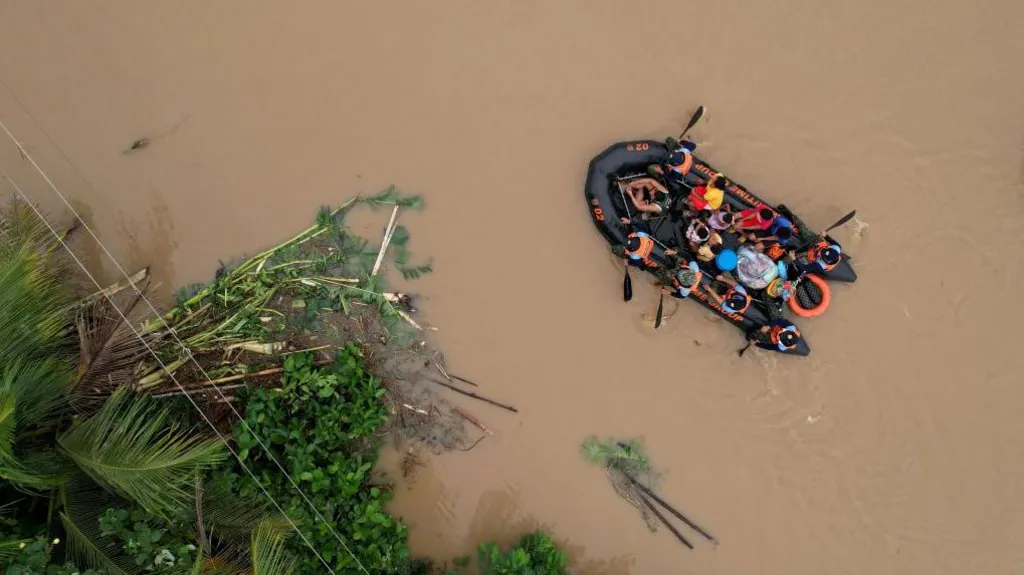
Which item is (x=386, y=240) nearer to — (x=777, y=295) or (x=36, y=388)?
(x=36, y=388)

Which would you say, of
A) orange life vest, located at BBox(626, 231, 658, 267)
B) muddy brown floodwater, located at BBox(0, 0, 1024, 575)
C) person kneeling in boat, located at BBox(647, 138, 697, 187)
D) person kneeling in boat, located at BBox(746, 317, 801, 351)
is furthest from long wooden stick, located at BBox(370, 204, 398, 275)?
person kneeling in boat, located at BBox(746, 317, 801, 351)

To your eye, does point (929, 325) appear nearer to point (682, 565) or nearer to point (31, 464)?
point (682, 565)

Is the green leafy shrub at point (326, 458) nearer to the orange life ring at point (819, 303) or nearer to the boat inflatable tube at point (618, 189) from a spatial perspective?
the boat inflatable tube at point (618, 189)

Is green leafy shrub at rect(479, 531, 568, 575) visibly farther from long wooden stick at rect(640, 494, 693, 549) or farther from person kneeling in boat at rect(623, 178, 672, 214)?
person kneeling in boat at rect(623, 178, 672, 214)

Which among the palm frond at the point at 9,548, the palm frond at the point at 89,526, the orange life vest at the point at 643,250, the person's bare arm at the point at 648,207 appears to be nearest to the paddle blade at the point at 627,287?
the orange life vest at the point at 643,250

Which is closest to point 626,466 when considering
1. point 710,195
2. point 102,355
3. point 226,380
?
point 710,195

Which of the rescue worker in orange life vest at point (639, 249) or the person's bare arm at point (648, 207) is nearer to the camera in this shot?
the rescue worker in orange life vest at point (639, 249)

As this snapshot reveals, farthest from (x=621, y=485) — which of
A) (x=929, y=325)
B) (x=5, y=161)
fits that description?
(x=5, y=161)
